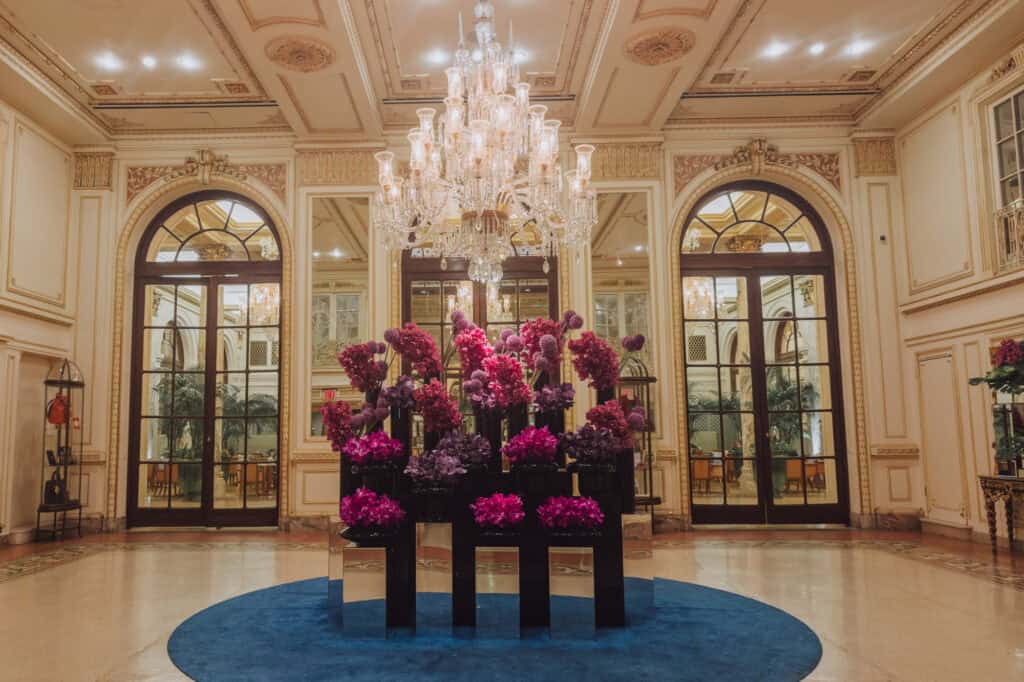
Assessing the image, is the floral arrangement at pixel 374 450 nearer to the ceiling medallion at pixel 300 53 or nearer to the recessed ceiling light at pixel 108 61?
the ceiling medallion at pixel 300 53

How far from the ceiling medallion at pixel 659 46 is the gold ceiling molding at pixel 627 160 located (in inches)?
55.3

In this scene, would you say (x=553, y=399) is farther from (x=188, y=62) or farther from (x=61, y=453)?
(x=61, y=453)

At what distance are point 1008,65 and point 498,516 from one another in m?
5.70

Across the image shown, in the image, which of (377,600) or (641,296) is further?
(641,296)

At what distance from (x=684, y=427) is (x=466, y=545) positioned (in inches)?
161

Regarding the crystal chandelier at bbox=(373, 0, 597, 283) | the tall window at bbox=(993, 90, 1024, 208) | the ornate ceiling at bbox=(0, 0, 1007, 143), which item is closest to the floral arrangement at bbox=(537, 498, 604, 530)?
the crystal chandelier at bbox=(373, 0, 597, 283)

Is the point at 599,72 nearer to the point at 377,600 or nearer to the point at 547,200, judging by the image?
the point at 547,200

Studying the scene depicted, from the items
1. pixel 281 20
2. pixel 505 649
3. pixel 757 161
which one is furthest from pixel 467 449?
pixel 757 161

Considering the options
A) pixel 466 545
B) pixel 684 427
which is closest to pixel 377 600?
pixel 466 545

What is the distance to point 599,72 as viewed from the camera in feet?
21.0

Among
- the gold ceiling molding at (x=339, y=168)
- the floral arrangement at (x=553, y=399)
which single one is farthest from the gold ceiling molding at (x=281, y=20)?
the floral arrangement at (x=553, y=399)

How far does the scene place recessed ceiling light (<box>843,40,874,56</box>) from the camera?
6.39 m

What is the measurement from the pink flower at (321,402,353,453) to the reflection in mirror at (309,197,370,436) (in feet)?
11.6

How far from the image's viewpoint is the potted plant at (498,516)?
361 centimetres
